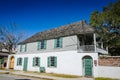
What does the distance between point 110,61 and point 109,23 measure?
1136 cm

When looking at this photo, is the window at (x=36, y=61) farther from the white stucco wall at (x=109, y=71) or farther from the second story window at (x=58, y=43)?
the white stucco wall at (x=109, y=71)

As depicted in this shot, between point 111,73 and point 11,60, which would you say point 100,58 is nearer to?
point 111,73

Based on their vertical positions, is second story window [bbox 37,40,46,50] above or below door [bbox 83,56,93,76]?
above

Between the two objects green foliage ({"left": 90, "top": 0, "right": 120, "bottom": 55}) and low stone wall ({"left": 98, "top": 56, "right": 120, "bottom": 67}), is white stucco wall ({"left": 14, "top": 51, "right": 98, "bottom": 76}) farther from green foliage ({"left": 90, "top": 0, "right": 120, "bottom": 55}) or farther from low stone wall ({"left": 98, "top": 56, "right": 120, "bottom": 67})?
green foliage ({"left": 90, "top": 0, "right": 120, "bottom": 55})

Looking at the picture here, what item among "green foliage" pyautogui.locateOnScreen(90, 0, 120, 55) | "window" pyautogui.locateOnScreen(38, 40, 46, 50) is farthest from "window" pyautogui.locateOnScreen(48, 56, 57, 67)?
"green foliage" pyautogui.locateOnScreen(90, 0, 120, 55)

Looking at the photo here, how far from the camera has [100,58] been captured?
16641 millimetres

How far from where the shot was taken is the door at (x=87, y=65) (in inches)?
688

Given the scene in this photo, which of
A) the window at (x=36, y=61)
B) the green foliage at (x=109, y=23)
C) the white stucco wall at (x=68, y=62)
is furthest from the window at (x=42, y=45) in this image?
the green foliage at (x=109, y=23)

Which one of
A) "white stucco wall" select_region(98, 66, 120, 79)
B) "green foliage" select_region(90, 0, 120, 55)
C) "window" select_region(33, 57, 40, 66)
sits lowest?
"white stucco wall" select_region(98, 66, 120, 79)

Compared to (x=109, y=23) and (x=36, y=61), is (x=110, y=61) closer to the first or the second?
(x=109, y=23)

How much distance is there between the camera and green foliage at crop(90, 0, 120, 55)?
2348 centimetres

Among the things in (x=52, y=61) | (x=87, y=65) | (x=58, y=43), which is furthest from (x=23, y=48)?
(x=87, y=65)

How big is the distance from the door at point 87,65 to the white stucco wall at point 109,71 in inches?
54.7

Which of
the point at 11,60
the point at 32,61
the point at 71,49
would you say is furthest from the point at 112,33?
the point at 11,60
